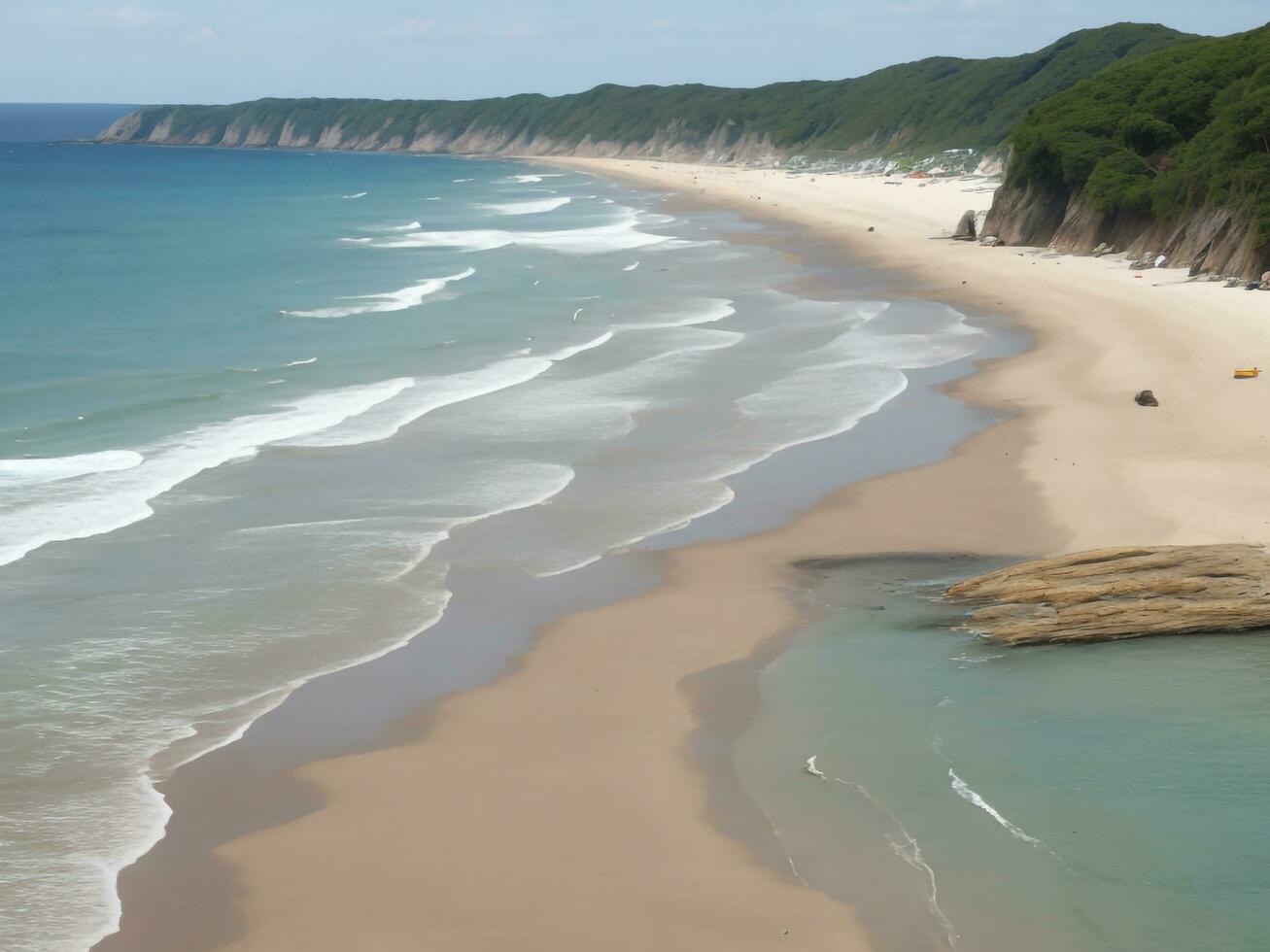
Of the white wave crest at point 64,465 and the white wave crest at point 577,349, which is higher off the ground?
the white wave crest at point 577,349

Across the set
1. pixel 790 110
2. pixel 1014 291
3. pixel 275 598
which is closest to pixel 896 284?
pixel 1014 291

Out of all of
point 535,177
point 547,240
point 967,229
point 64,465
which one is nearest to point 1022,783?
point 64,465

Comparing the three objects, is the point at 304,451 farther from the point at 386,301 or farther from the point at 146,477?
the point at 386,301

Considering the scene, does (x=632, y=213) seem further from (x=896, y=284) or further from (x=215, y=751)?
(x=215, y=751)

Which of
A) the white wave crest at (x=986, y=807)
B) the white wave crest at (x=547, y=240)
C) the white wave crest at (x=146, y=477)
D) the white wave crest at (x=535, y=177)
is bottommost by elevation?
the white wave crest at (x=535, y=177)

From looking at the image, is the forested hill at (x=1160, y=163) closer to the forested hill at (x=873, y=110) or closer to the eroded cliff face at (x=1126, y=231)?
the eroded cliff face at (x=1126, y=231)

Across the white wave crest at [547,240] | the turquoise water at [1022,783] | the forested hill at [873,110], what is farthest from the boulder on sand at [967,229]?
the forested hill at [873,110]
